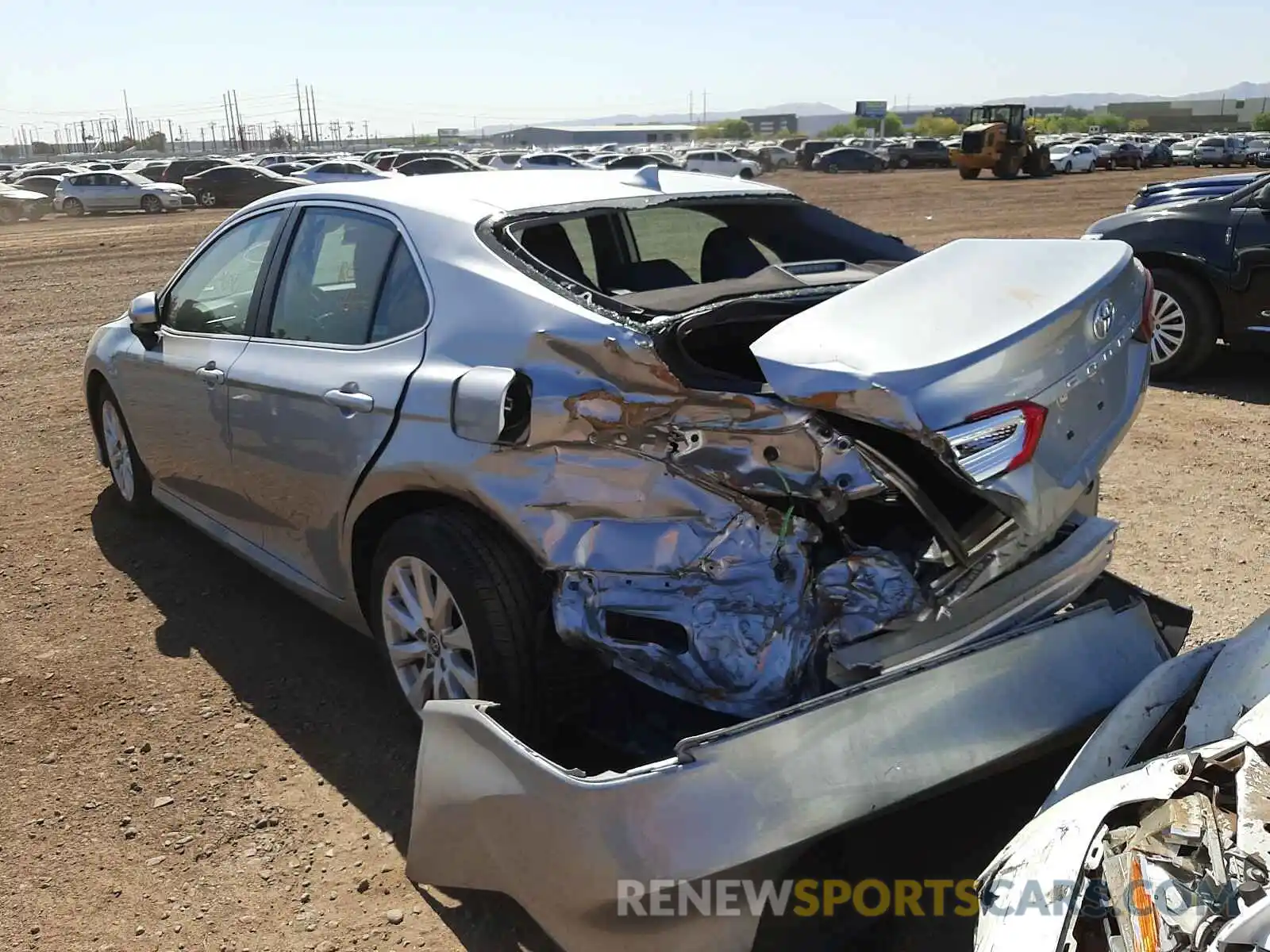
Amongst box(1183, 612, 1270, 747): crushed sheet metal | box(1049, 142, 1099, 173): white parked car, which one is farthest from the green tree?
box(1183, 612, 1270, 747): crushed sheet metal

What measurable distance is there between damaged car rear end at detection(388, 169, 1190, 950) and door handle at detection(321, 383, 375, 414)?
0.19 metres

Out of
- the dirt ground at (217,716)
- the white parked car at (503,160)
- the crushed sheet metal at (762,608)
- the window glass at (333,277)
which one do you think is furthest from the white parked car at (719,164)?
the crushed sheet metal at (762,608)

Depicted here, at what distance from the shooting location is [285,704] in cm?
381

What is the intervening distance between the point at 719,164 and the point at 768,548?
3974 centimetres

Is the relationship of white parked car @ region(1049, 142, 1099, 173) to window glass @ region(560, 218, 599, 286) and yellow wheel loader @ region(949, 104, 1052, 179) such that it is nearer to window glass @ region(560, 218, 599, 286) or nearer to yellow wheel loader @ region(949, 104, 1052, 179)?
yellow wheel loader @ region(949, 104, 1052, 179)

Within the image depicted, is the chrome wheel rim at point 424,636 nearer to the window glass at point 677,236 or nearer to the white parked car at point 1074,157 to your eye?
the window glass at point 677,236

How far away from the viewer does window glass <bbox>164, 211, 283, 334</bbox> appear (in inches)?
163

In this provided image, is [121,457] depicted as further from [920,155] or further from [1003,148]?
[920,155]

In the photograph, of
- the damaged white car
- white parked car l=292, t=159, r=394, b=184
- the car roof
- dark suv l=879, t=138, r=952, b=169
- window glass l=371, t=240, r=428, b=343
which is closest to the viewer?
the damaged white car

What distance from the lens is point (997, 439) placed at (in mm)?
2443

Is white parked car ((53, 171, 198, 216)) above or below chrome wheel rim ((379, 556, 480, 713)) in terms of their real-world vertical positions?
above

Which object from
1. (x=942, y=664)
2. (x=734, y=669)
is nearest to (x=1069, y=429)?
(x=942, y=664)

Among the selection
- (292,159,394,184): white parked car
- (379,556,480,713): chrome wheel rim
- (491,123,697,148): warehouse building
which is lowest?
(379,556,480,713): chrome wheel rim

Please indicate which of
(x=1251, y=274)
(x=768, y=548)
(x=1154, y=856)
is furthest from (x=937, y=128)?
(x=1154, y=856)
